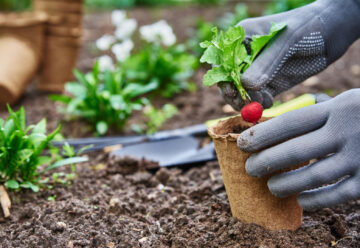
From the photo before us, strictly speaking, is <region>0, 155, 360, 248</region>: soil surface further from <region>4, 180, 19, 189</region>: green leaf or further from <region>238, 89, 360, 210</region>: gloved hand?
<region>238, 89, 360, 210</region>: gloved hand

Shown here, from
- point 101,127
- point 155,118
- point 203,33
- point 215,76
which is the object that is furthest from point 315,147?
point 203,33

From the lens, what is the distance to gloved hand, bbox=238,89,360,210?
1.51 metres

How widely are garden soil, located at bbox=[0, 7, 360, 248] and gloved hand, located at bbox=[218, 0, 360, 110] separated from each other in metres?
0.56

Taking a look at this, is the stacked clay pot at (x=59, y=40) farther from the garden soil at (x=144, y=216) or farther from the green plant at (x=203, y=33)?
the garden soil at (x=144, y=216)

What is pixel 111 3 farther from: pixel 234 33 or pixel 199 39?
pixel 234 33

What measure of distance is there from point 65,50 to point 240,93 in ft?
9.43

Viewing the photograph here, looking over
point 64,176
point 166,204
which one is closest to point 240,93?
point 166,204

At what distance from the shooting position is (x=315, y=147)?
150 centimetres

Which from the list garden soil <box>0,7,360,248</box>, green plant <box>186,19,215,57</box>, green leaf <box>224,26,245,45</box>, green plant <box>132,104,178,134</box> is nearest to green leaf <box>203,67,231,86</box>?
green leaf <box>224,26,245,45</box>

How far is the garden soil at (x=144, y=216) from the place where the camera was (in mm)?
1746

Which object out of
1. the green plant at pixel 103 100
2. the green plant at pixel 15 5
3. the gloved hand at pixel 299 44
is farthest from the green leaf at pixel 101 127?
the green plant at pixel 15 5

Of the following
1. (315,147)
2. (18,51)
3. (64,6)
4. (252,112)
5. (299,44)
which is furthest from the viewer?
(64,6)

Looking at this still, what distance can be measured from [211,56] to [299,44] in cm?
50

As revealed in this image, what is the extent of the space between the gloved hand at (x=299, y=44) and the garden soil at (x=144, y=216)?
1.83ft
